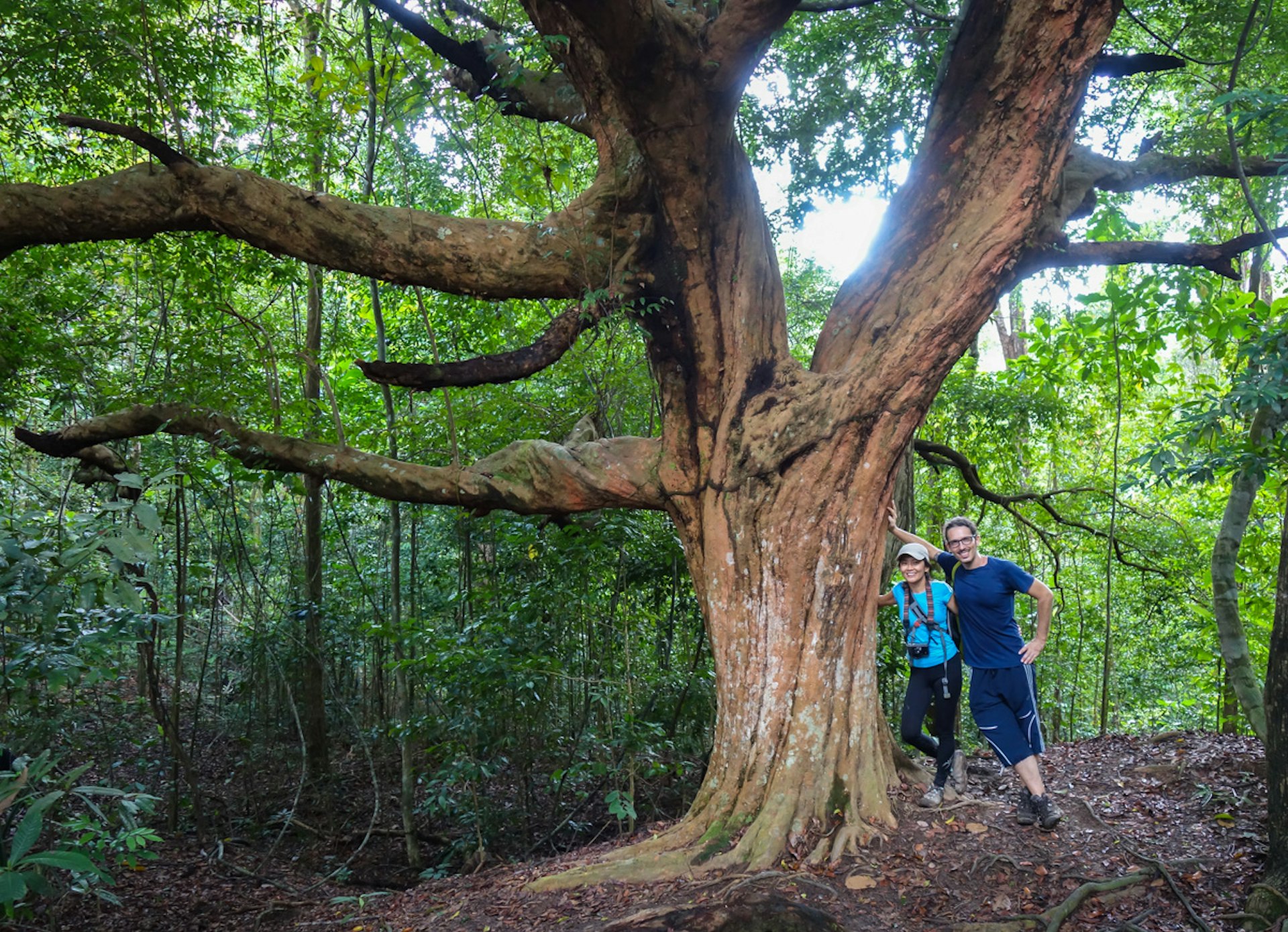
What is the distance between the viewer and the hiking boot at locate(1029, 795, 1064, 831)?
439 centimetres

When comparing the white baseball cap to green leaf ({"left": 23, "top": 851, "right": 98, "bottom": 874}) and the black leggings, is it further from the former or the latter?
green leaf ({"left": 23, "top": 851, "right": 98, "bottom": 874})

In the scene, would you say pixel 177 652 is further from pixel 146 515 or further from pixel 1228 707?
pixel 1228 707

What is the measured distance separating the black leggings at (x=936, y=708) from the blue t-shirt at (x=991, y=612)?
10.9 inches

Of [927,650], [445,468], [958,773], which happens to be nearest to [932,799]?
[958,773]

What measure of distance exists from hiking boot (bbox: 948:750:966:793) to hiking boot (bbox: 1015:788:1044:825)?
0.40 m

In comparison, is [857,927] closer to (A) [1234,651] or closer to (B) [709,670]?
(B) [709,670]

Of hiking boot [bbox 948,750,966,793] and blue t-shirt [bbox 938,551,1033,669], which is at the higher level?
blue t-shirt [bbox 938,551,1033,669]

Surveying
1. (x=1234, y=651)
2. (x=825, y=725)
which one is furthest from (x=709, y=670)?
(x=1234, y=651)

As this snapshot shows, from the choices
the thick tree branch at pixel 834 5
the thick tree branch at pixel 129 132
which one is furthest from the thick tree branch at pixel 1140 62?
the thick tree branch at pixel 129 132

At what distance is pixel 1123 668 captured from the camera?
13344 mm

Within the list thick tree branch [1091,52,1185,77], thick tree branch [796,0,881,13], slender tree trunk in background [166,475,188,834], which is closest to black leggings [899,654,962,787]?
thick tree branch [1091,52,1185,77]

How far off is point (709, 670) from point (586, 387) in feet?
8.69

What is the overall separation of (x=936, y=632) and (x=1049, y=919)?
5.55 feet

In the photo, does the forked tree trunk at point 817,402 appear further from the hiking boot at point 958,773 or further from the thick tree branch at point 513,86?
the thick tree branch at point 513,86
